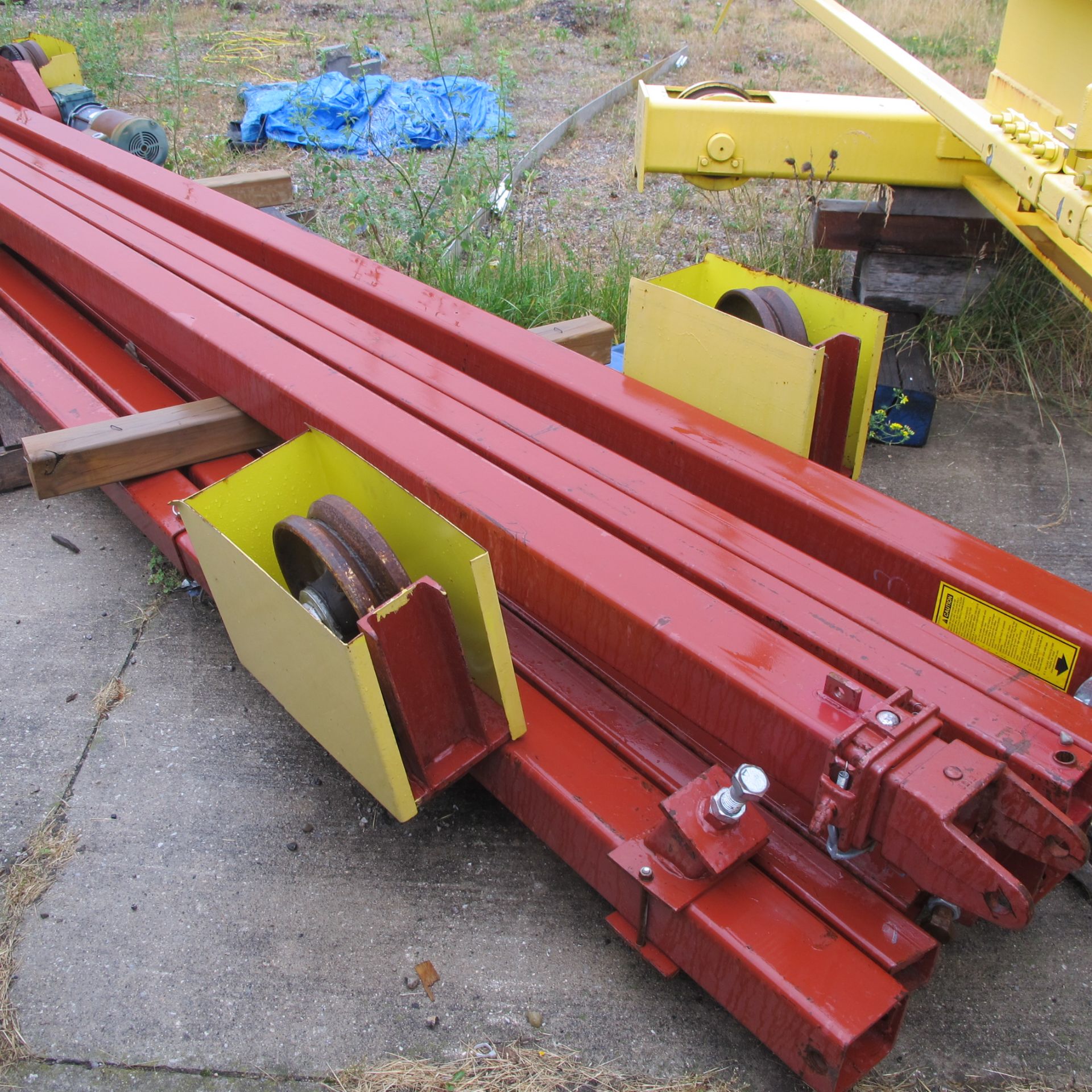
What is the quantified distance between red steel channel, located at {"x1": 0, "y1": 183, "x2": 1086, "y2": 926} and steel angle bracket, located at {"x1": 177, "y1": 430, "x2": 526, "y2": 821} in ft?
A: 0.56

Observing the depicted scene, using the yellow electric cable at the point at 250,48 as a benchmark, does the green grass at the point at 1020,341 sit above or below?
below

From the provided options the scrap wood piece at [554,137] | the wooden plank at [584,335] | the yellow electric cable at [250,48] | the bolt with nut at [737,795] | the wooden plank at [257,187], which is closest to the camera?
the bolt with nut at [737,795]

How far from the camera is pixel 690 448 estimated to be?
2.29m

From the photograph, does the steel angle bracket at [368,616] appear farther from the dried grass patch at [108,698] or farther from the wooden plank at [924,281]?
the wooden plank at [924,281]

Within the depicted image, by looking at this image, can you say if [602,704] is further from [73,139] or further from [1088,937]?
[73,139]

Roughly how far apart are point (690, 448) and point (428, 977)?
131cm

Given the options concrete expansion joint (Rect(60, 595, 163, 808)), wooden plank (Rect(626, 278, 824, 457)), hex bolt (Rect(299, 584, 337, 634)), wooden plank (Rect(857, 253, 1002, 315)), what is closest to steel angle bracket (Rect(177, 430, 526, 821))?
hex bolt (Rect(299, 584, 337, 634))

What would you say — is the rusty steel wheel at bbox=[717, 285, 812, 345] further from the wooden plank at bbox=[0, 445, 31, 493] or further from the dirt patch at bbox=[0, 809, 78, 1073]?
the wooden plank at bbox=[0, 445, 31, 493]

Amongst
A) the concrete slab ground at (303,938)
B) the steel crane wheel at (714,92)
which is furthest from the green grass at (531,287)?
the concrete slab ground at (303,938)

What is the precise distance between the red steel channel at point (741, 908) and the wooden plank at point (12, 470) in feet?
7.21

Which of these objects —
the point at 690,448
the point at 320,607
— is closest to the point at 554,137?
the point at 690,448

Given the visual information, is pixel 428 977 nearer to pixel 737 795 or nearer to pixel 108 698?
pixel 737 795

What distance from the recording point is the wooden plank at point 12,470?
3.32 meters

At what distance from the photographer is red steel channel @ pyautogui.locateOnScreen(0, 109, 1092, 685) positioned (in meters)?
1.91
